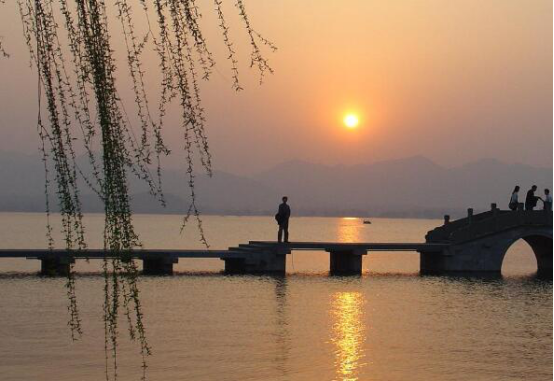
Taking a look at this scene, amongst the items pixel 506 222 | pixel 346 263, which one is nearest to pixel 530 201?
pixel 506 222

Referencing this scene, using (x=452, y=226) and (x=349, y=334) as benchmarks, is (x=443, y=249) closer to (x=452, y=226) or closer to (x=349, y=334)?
(x=452, y=226)

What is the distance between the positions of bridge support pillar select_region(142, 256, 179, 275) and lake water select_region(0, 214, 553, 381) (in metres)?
0.95

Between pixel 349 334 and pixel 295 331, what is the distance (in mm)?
1359

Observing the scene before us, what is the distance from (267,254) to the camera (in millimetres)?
44062

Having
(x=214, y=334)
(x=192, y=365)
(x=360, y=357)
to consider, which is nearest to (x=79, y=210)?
(x=192, y=365)

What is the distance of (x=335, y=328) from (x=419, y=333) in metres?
2.23

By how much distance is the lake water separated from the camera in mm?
20203

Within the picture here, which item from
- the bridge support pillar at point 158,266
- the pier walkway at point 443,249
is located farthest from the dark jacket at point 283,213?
the bridge support pillar at point 158,266

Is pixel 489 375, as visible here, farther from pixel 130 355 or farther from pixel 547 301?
pixel 547 301

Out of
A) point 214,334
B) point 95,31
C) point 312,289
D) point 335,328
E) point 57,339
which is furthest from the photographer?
point 312,289

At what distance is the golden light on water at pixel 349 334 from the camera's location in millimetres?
20639

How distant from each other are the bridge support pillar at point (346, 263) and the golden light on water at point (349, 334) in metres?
9.37

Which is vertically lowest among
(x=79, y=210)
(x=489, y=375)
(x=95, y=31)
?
(x=489, y=375)

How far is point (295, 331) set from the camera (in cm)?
2656
